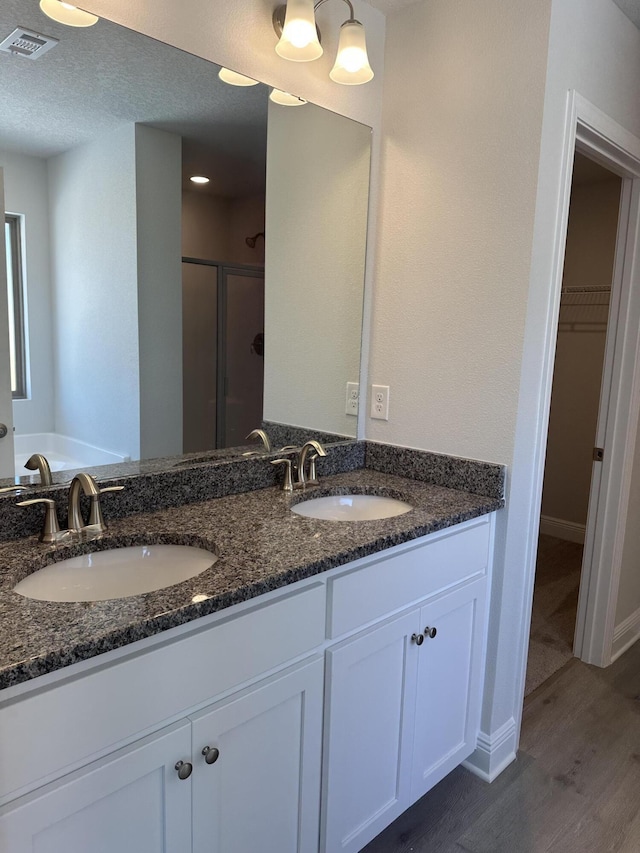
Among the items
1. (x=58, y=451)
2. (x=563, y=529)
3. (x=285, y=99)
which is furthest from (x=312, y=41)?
(x=563, y=529)

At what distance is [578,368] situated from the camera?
156 inches

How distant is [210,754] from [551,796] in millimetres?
1257

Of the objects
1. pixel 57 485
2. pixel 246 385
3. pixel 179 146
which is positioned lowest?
pixel 57 485

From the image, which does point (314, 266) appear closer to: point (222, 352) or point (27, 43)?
point (222, 352)

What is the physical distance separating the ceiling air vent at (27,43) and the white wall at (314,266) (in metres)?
0.66

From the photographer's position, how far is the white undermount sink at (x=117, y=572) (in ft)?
3.96

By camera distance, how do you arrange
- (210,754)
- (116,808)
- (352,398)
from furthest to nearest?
(352,398)
(210,754)
(116,808)

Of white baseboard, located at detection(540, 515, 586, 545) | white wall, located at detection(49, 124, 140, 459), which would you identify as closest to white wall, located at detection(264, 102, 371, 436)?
white wall, located at detection(49, 124, 140, 459)

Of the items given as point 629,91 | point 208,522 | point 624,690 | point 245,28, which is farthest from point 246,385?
point 624,690

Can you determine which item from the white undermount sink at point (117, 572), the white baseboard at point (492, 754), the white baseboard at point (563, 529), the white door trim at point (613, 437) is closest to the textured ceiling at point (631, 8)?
the white door trim at point (613, 437)

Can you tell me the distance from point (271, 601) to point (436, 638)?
64cm

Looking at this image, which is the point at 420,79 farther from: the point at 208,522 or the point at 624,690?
the point at 624,690

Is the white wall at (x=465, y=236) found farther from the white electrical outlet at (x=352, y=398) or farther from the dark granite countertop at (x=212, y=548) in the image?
the dark granite countertop at (x=212, y=548)

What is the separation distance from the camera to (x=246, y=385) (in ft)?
6.07
